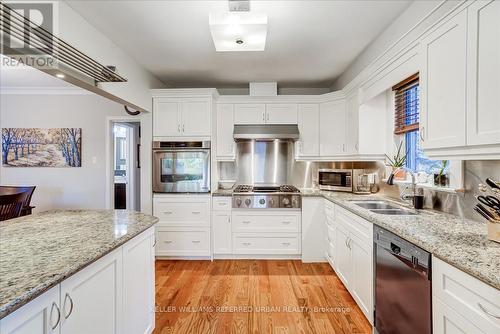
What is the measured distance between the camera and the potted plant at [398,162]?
2.51 metres

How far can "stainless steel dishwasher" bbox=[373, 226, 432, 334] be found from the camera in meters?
1.28

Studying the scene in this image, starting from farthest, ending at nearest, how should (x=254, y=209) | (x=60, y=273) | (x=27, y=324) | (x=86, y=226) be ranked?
(x=254, y=209), (x=86, y=226), (x=60, y=273), (x=27, y=324)

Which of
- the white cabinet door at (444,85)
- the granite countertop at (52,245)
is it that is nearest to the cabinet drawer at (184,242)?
the granite countertop at (52,245)

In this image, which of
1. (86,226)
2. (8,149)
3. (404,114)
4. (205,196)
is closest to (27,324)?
(86,226)

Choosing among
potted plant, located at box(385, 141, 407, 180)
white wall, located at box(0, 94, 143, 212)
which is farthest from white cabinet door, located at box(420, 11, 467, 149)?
white wall, located at box(0, 94, 143, 212)

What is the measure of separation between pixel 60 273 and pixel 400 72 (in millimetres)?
2496

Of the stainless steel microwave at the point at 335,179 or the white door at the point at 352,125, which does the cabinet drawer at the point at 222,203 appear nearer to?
the stainless steel microwave at the point at 335,179

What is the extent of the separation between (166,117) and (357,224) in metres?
2.75

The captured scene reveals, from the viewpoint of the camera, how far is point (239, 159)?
13.0 ft

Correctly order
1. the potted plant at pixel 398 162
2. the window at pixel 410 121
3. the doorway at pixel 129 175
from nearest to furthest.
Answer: the window at pixel 410 121
the potted plant at pixel 398 162
the doorway at pixel 129 175

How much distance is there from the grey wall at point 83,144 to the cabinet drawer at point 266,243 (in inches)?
104

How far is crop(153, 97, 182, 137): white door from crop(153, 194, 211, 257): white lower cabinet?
891 millimetres

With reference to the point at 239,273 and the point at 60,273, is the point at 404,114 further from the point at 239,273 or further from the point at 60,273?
the point at 60,273

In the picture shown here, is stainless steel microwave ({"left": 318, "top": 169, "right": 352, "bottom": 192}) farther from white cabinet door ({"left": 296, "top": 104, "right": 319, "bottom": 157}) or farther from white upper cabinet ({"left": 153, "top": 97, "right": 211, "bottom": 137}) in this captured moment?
white upper cabinet ({"left": 153, "top": 97, "right": 211, "bottom": 137})
